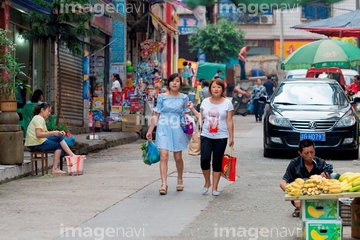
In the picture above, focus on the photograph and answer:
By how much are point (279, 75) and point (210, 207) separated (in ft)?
135

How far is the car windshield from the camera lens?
1631 centimetres

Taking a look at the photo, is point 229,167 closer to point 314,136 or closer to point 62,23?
point 314,136

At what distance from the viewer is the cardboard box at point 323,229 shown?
22.9 feet

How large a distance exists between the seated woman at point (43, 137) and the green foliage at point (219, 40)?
42167 mm

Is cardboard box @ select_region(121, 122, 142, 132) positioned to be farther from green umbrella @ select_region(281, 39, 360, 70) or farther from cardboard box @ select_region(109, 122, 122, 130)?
green umbrella @ select_region(281, 39, 360, 70)

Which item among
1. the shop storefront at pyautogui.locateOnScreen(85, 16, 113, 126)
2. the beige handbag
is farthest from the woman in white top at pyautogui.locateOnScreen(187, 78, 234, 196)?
the shop storefront at pyautogui.locateOnScreen(85, 16, 113, 126)

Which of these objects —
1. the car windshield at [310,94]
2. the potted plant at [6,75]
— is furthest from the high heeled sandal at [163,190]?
the car windshield at [310,94]

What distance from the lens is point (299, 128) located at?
1538 cm

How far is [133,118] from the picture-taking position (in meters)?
22.8

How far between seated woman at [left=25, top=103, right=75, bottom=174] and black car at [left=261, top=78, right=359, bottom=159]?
14.4 ft

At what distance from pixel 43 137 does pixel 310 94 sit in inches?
241

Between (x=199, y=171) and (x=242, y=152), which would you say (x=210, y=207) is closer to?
(x=199, y=171)

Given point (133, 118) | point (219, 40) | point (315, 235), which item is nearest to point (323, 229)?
point (315, 235)

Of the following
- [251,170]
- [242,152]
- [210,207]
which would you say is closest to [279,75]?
[242,152]
